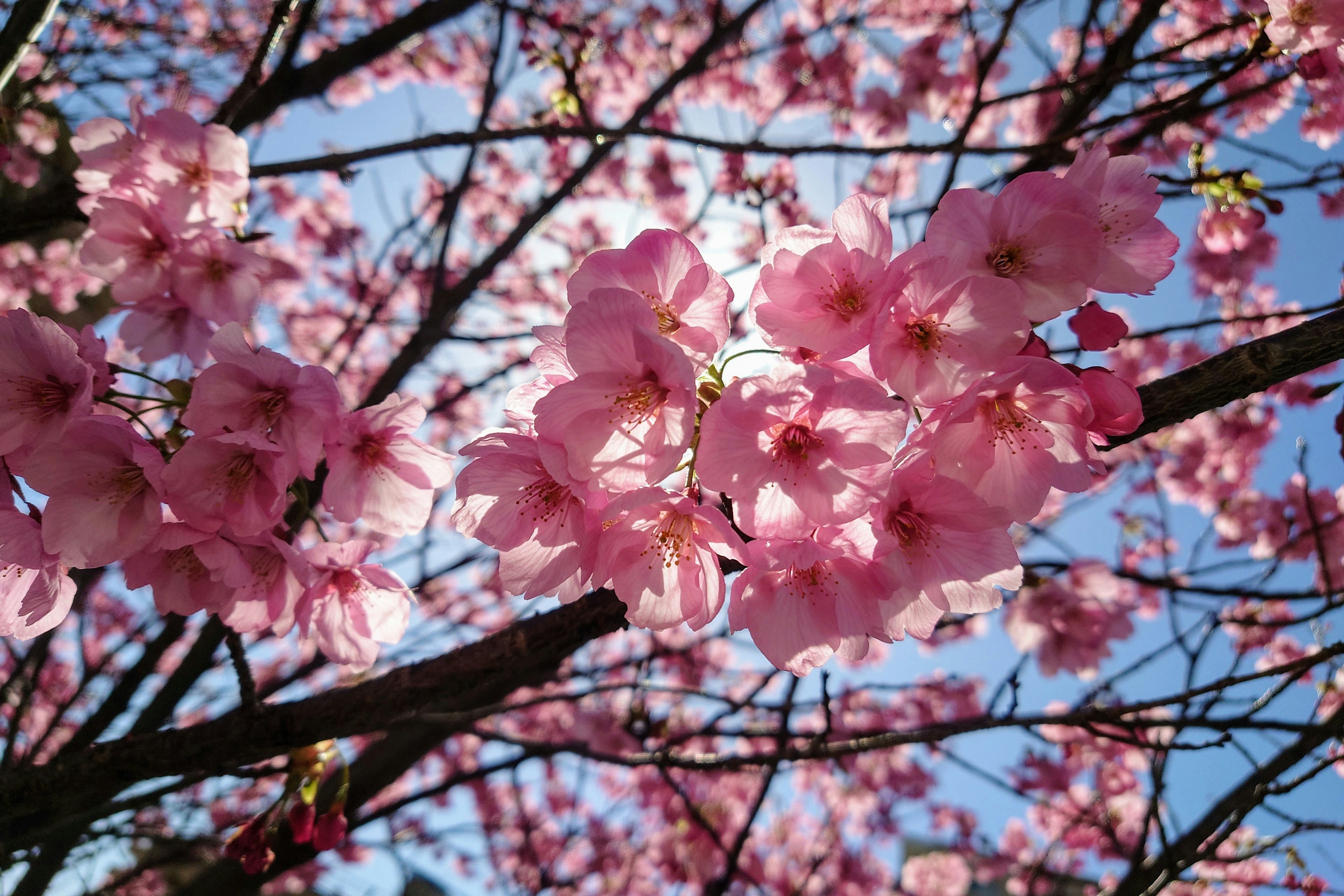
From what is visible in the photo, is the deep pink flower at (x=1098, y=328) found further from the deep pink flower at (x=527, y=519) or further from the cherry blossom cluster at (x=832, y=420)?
the deep pink flower at (x=527, y=519)

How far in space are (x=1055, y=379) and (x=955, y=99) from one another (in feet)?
17.3

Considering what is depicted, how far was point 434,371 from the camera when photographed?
6.21m

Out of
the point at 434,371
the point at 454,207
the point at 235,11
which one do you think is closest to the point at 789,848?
the point at 434,371

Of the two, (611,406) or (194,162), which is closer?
(611,406)

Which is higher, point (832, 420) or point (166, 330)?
point (166, 330)

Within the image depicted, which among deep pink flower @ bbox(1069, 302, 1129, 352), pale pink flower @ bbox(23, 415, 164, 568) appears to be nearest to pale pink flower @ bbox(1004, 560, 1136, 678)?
deep pink flower @ bbox(1069, 302, 1129, 352)

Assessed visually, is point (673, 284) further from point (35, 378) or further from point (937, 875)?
point (937, 875)

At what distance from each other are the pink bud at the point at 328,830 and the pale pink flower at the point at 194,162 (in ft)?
5.61

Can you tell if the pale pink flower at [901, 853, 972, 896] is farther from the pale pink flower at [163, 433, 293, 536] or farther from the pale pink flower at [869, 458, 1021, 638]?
the pale pink flower at [163, 433, 293, 536]

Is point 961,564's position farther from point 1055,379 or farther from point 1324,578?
point 1324,578

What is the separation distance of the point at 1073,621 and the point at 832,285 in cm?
257

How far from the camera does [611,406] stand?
1157 mm

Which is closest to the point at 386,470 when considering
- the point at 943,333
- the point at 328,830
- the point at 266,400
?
the point at 266,400

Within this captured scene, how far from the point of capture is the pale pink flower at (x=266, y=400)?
1.32m
